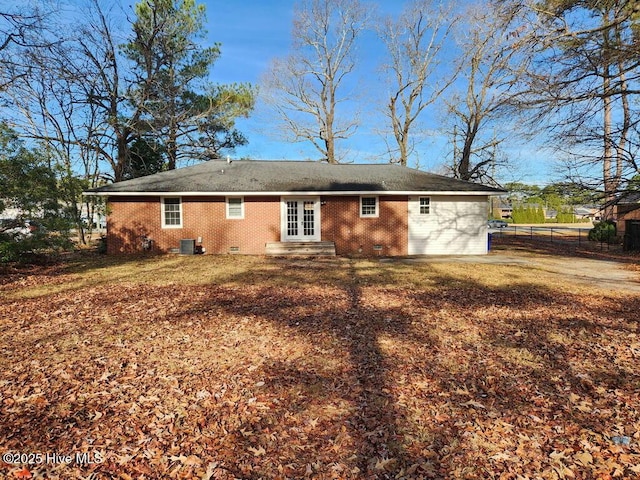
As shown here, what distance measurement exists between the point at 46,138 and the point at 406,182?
62.6 ft

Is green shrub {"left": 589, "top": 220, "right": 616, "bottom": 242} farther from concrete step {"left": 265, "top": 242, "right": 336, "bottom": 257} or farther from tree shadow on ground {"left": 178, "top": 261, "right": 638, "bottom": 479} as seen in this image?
tree shadow on ground {"left": 178, "top": 261, "right": 638, "bottom": 479}

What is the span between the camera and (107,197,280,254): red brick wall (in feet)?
47.3

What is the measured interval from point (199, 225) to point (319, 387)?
12314 mm

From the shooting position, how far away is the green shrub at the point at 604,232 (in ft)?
65.9

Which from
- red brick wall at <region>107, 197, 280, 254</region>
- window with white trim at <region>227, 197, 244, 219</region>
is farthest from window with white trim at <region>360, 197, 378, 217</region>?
window with white trim at <region>227, 197, 244, 219</region>

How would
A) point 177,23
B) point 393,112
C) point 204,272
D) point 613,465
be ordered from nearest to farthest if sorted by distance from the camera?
point 613,465, point 204,272, point 177,23, point 393,112

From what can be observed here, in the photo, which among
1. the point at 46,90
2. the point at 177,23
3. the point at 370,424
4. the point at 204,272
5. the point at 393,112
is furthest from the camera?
the point at 393,112

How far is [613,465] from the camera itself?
255 cm

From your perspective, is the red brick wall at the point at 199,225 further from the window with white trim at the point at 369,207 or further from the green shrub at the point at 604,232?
the green shrub at the point at 604,232

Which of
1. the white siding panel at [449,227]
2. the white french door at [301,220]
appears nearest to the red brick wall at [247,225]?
the white french door at [301,220]

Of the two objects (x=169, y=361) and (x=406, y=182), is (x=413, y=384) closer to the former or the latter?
(x=169, y=361)

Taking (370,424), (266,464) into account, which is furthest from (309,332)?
(266,464)

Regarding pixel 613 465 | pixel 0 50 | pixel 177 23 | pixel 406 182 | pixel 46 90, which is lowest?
pixel 613 465

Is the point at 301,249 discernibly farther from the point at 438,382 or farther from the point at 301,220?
the point at 438,382
